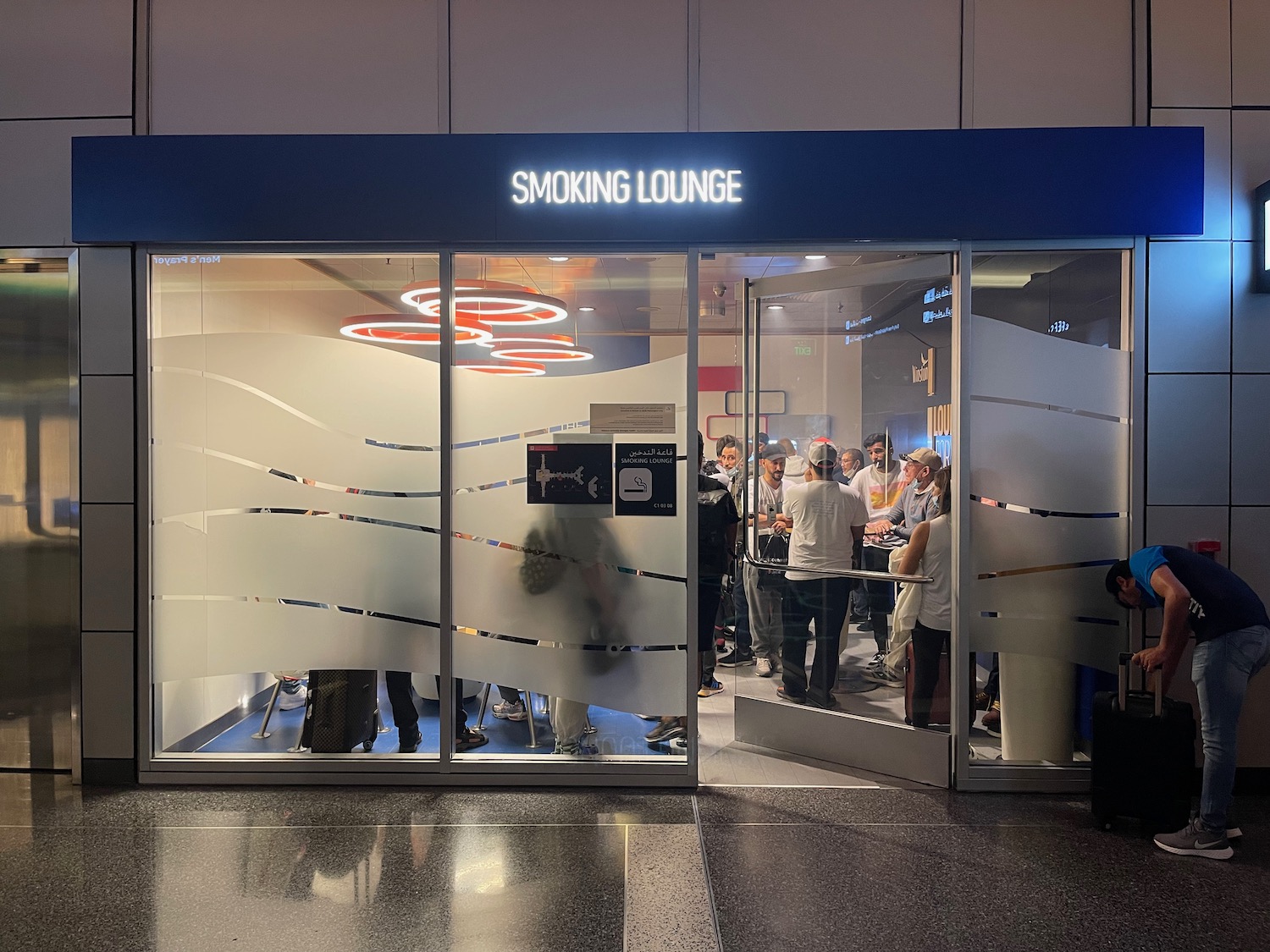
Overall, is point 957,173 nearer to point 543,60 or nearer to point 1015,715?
point 543,60

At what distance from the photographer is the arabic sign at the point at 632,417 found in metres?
4.27

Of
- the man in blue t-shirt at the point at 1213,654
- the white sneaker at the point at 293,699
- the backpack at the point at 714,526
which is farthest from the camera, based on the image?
the backpack at the point at 714,526

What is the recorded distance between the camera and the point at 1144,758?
367 cm

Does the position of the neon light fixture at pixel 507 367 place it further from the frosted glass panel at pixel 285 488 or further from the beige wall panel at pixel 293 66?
the beige wall panel at pixel 293 66

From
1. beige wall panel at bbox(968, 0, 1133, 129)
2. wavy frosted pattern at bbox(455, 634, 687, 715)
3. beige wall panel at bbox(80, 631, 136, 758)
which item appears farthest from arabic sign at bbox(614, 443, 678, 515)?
beige wall panel at bbox(80, 631, 136, 758)

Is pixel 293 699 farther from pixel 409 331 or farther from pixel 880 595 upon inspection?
pixel 880 595

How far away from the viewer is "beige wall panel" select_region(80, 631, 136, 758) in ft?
14.2

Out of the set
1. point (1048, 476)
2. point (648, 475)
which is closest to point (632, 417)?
point (648, 475)

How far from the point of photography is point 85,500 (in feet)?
14.2

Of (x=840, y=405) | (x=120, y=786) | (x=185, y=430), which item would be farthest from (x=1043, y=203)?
(x=120, y=786)

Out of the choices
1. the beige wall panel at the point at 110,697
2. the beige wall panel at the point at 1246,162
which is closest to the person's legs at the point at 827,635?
the beige wall panel at the point at 1246,162

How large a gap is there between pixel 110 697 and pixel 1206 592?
17.7 feet

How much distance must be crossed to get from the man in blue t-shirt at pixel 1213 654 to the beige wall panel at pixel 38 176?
5648mm

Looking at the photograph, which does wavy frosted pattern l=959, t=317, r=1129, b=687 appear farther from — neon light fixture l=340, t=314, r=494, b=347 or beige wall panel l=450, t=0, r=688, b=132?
neon light fixture l=340, t=314, r=494, b=347
